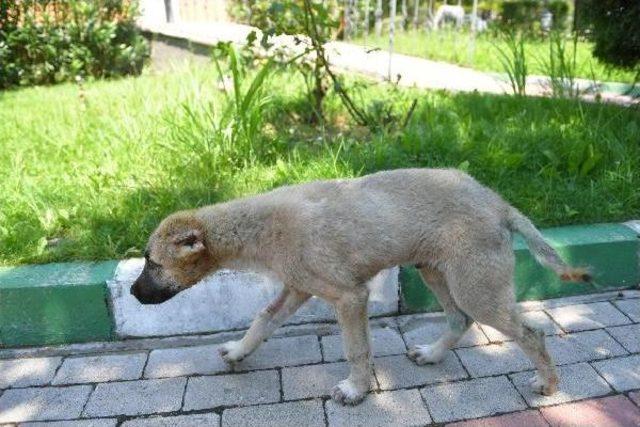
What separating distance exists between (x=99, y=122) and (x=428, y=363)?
14.6 ft

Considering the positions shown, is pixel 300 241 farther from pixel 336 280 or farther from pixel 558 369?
pixel 558 369

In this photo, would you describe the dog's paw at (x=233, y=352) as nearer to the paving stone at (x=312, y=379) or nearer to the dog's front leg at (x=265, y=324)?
the dog's front leg at (x=265, y=324)

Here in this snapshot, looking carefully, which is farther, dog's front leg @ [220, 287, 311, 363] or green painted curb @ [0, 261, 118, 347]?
green painted curb @ [0, 261, 118, 347]

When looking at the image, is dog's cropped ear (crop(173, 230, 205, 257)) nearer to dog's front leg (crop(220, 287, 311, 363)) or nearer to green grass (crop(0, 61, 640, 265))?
dog's front leg (crop(220, 287, 311, 363))

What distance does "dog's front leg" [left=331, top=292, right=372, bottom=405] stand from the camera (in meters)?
3.00

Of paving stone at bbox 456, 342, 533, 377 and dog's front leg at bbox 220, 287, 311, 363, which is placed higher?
dog's front leg at bbox 220, 287, 311, 363

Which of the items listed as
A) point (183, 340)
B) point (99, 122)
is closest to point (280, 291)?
point (183, 340)

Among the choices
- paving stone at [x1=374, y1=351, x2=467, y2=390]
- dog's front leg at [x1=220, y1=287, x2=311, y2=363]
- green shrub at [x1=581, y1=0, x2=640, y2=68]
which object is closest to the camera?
paving stone at [x1=374, y1=351, x2=467, y2=390]

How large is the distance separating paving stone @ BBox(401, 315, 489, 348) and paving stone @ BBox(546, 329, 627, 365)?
1.30ft

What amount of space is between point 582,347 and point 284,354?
1.74 metres

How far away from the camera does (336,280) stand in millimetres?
2924

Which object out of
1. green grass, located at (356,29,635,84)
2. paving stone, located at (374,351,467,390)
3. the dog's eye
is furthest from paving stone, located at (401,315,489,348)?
green grass, located at (356,29,635,84)

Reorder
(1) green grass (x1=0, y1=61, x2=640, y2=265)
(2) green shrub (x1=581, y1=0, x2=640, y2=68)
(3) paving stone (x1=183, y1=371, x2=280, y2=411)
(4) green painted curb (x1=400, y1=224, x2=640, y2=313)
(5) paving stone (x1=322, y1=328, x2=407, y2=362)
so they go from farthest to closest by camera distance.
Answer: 1. (2) green shrub (x1=581, y1=0, x2=640, y2=68)
2. (1) green grass (x1=0, y1=61, x2=640, y2=265)
3. (4) green painted curb (x1=400, y1=224, x2=640, y2=313)
4. (5) paving stone (x1=322, y1=328, x2=407, y2=362)
5. (3) paving stone (x1=183, y1=371, x2=280, y2=411)

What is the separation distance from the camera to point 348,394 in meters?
3.10
